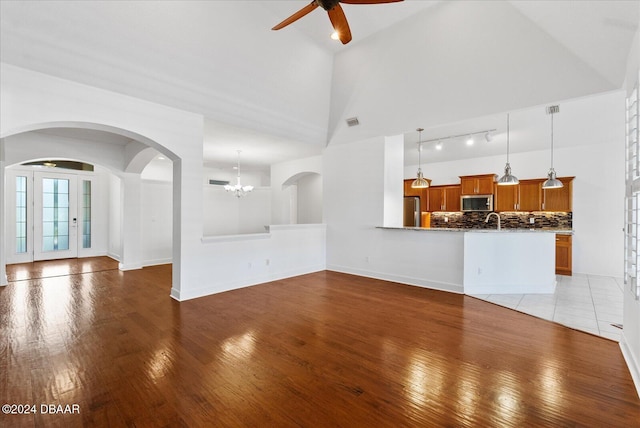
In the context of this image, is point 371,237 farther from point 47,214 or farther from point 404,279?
point 47,214

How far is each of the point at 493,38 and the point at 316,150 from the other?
3.94m

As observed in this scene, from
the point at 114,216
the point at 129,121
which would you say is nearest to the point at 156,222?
the point at 114,216

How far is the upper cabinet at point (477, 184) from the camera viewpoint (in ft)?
23.8

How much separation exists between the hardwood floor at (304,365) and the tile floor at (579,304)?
0.29 metres

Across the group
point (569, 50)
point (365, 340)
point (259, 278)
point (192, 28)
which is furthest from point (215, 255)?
point (569, 50)

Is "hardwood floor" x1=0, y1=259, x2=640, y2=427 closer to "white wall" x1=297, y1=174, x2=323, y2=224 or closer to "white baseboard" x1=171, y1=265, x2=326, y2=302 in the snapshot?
"white baseboard" x1=171, y1=265, x2=326, y2=302

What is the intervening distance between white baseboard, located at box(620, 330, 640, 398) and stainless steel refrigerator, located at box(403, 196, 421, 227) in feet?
18.9

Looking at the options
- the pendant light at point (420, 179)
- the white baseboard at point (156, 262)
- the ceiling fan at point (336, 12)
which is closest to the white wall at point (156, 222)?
the white baseboard at point (156, 262)

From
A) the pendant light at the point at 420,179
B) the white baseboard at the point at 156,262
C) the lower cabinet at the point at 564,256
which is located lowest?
the white baseboard at the point at 156,262

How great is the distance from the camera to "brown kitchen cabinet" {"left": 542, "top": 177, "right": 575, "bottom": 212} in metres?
6.39

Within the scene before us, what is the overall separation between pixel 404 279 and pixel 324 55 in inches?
172

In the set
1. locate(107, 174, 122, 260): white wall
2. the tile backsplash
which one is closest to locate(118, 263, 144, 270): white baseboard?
locate(107, 174, 122, 260): white wall

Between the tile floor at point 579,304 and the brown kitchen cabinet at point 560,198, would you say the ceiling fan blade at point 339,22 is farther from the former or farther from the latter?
the brown kitchen cabinet at point 560,198

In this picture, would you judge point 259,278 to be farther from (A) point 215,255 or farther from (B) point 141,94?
(B) point 141,94
